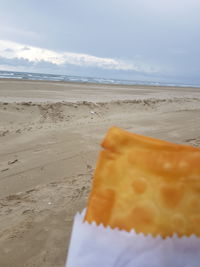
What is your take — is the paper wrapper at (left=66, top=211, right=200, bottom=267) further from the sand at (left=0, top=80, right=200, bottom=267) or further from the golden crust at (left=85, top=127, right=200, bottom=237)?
the sand at (left=0, top=80, right=200, bottom=267)

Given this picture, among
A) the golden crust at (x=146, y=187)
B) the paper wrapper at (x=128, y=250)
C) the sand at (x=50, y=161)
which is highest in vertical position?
the golden crust at (x=146, y=187)

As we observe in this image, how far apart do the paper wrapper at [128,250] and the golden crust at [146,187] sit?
33 mm

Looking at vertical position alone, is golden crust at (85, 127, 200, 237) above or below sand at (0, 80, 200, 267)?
above

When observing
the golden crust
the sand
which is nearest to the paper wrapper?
the golden crust

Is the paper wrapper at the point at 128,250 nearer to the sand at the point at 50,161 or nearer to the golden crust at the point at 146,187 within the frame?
the golden crust at the point at 146,187

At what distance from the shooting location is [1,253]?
1681mm

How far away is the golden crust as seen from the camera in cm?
100

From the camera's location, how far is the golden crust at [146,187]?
1003 mm

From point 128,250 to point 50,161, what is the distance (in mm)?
2447

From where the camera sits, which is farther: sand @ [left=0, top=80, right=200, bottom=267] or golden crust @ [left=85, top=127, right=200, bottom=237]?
sand @ [left=0, top=80, right=200, bottom=267]

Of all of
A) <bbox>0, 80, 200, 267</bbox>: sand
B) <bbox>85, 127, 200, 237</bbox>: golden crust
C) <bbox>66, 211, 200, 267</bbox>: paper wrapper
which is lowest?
<bbox>0, 80, 200, 267</bbox>: sand

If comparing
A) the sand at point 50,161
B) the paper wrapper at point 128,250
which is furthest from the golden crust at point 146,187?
the sand at point 50,161

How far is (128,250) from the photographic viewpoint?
37.5 inches

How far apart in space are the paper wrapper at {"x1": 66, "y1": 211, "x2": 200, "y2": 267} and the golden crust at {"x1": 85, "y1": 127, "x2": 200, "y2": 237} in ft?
0.11
